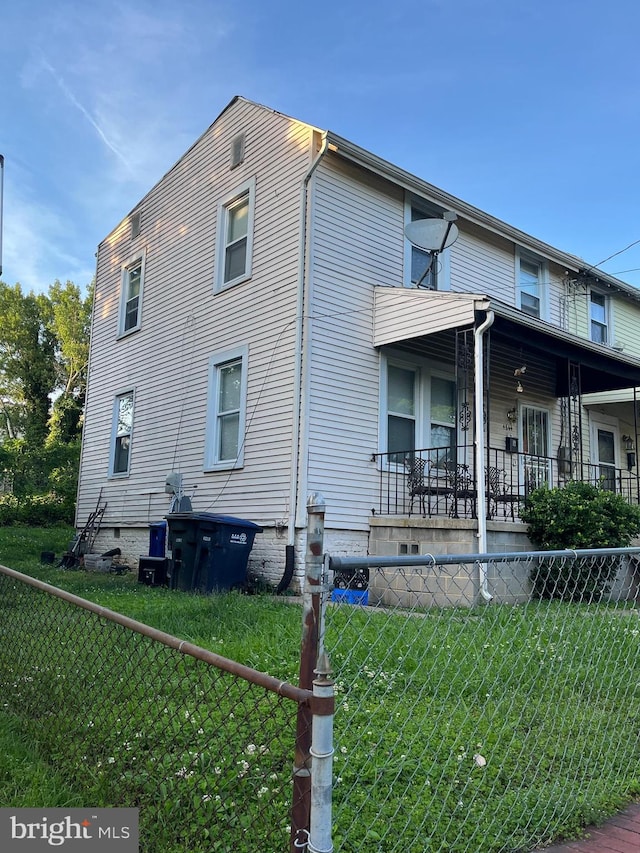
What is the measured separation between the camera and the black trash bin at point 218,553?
8.45 m

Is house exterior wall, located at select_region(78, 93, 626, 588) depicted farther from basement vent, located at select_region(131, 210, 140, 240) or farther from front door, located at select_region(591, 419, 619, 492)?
front door, located at select_region(591, 419, 619, 492)

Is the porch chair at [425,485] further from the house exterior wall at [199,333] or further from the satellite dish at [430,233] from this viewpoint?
the satellite dish at [430,233]

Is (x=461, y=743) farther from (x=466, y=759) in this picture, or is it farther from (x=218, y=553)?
(x=218, y=553)

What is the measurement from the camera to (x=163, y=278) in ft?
41.7

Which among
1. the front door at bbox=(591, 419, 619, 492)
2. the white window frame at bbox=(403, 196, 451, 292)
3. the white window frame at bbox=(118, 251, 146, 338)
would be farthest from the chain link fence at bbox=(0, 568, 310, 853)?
the front door at bbox=(591, 419, 619, 492)

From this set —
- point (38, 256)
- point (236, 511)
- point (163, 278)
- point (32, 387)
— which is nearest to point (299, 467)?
point (236, 511)

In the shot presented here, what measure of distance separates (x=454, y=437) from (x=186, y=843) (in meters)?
8.87

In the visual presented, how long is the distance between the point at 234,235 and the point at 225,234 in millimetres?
173

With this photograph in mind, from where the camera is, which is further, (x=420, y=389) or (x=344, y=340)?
(x=420, y=389)

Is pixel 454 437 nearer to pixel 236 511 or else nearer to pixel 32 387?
pixel 236 511

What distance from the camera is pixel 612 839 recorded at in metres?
2.69

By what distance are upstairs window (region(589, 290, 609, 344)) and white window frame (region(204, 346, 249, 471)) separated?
8.01 m

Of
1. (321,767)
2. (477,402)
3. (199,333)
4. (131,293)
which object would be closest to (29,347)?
(131,293)

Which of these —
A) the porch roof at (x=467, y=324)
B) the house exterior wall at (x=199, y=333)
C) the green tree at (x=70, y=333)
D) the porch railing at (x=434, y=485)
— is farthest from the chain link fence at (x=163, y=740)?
the green tree at (x=70, y=333)
